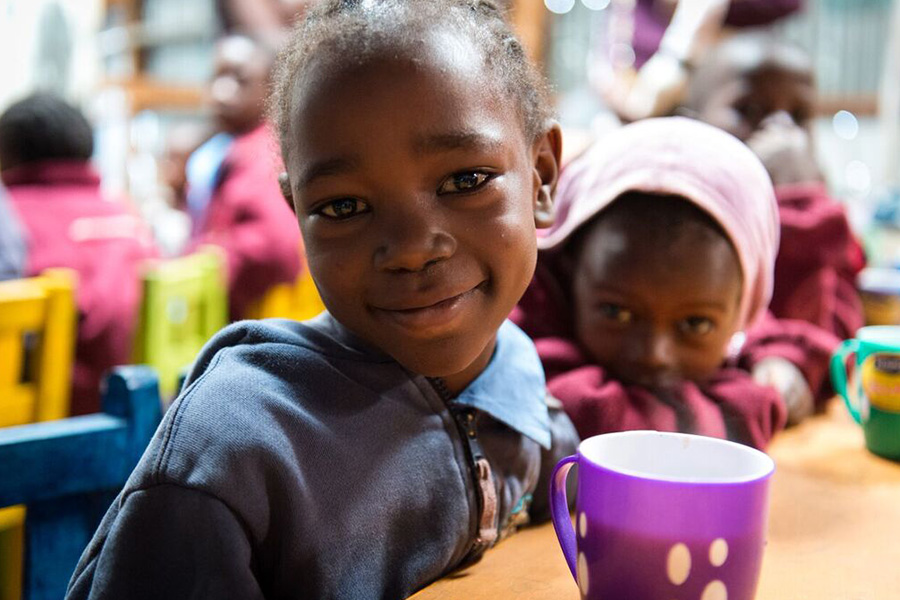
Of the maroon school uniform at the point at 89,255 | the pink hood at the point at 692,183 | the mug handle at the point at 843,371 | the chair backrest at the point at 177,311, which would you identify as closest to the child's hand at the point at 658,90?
the pink hood at the point at 692,183

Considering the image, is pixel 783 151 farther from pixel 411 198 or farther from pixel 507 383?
pixel 411 198

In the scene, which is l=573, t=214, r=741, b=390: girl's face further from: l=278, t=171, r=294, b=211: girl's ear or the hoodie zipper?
l=278, t=171, r=294, b=211: girl's ear

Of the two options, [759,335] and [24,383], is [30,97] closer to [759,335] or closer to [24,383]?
[24,383]

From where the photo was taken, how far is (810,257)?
54.7 inches

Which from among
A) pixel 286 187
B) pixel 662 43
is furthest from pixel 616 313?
pixel 662 43

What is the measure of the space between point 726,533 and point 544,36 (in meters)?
4.92

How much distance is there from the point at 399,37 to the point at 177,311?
1.46m

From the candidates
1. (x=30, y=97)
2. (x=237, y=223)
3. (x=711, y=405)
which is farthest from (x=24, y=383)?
(x=30, y=97)

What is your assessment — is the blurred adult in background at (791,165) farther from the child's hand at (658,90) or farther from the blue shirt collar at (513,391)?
the blue shirt collar at (513,391)

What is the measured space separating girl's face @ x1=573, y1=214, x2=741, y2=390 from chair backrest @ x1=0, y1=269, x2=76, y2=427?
2.38ft

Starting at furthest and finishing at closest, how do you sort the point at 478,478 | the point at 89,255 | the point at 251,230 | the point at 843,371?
the point at 251,230, the point at 89,255, the point at 843,371, the point at 478,478

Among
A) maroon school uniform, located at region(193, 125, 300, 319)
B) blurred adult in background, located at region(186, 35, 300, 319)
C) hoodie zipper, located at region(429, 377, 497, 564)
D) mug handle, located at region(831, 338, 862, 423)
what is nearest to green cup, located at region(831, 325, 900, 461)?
mug handle, located at region(831, 338, 862, 423)

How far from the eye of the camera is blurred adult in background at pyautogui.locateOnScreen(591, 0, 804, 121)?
1699 mm

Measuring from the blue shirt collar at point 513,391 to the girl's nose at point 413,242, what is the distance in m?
0.17
